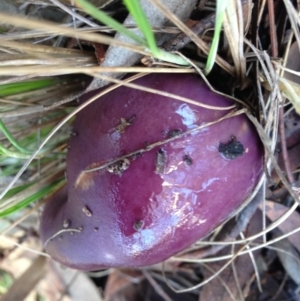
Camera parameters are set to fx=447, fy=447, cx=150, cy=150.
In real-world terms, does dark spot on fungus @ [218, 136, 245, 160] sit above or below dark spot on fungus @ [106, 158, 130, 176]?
below

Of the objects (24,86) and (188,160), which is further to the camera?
(24,86)

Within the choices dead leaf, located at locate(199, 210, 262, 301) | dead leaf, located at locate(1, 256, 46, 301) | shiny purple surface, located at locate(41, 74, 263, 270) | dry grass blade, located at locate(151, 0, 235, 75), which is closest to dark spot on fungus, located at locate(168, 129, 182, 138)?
shiny purple surface, located at locate(41, 74, 263, 270)

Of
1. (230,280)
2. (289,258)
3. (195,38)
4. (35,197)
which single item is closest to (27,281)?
(35,197)

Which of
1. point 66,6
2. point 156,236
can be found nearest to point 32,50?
point 66,6

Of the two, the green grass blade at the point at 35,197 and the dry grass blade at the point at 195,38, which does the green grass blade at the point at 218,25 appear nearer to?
the dry grass blade at the point at 195,38

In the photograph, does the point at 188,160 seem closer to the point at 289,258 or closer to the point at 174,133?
the point at 174,133

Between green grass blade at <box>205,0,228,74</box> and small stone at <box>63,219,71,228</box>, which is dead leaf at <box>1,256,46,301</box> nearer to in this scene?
small stone at <box>63,219,71,228</box>

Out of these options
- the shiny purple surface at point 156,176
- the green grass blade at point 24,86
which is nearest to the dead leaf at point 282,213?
the shiny purple surface at point 156,176

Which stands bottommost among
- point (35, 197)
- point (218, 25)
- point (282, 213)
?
point (282, 213)
